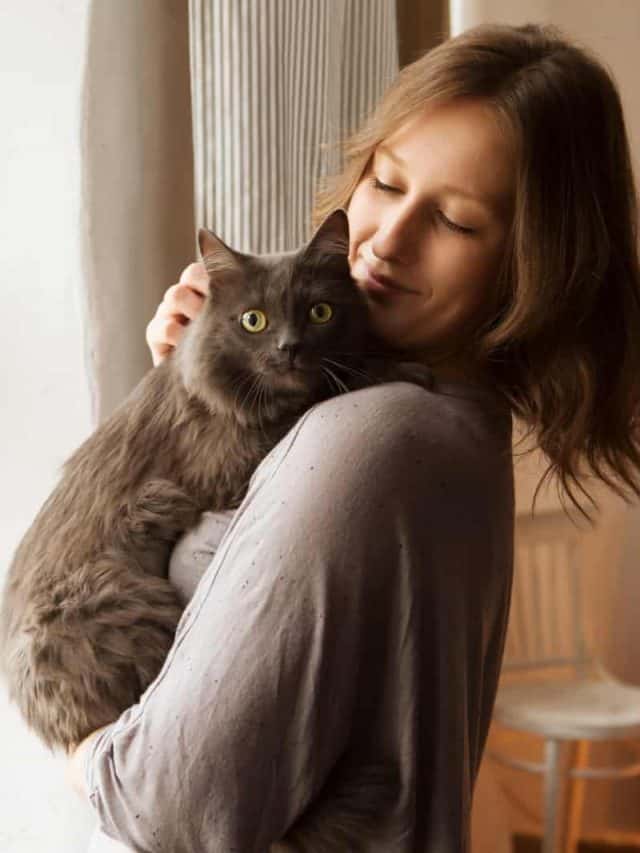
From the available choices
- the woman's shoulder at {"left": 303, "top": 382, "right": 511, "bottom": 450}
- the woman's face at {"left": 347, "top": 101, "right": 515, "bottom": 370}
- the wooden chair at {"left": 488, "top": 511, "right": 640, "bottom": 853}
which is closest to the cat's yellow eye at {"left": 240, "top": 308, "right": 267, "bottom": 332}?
the woman's face at {"left": 347, "top": 101, "right": 515, "bottom": 370}

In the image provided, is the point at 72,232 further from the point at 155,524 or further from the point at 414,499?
the point at 414,499

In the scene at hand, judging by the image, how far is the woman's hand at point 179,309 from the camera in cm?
136

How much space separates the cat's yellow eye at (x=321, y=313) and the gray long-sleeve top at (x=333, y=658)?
0.72ft

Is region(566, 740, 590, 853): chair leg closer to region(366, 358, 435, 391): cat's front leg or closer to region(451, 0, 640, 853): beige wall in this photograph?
region(451, 0, 640, 853): beige wall

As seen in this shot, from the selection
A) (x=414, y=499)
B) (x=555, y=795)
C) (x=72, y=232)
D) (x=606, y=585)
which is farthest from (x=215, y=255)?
(x=606, y=585)

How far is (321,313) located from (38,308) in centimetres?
72

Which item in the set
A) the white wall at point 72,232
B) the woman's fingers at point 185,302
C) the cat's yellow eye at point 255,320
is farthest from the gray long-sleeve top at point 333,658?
the white wall at point 72,232

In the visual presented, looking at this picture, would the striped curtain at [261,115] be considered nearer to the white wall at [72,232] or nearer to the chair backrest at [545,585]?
the white wall at [72,232]

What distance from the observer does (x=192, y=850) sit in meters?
0.92

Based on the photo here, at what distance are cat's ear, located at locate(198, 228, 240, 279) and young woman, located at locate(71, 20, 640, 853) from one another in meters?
0.16

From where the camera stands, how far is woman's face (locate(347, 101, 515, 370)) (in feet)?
3.77

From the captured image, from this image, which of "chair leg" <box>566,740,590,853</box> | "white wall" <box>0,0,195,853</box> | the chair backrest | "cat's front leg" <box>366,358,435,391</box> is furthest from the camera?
the chair backrest

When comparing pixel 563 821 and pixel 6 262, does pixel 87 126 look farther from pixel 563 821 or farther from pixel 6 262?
pixel 563 821

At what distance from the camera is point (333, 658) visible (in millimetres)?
912
